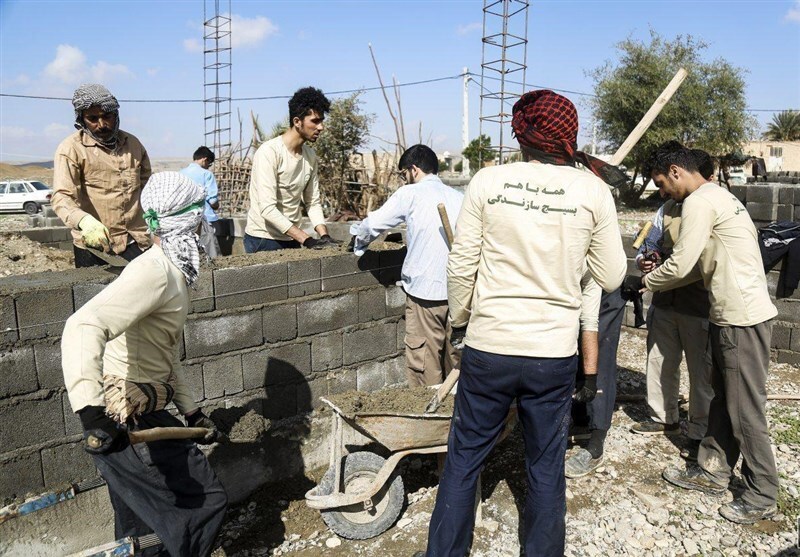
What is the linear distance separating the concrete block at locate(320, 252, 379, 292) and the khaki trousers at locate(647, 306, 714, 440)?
1.99m

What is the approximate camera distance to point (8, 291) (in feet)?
9.32

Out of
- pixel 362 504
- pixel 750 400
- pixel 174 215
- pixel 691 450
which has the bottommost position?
pixel 691 450

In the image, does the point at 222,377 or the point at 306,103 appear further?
the point at 306,103

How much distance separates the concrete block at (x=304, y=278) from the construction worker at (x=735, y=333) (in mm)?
2124

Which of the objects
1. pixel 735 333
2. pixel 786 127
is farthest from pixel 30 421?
pixel 786 127

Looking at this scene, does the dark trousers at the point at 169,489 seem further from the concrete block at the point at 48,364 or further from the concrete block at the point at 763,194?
the concrete block at the point at 763,194

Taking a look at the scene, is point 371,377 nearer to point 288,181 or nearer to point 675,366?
point 288,181

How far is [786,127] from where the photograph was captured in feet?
141

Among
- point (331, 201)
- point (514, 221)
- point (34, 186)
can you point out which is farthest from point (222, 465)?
point (34, 186)

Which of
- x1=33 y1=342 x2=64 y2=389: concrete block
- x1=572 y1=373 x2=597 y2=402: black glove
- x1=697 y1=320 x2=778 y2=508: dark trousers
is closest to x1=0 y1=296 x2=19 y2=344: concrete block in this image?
x1=33 y1=342 x2=64 y2=389: concrete block

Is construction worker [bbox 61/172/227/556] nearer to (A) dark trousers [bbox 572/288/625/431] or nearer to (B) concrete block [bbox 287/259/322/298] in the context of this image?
(B) concrete block [bbox 287/259/322/298]

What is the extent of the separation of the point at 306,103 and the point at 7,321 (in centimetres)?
221

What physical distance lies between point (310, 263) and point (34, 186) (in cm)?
2516

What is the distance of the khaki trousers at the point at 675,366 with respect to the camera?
13.5ft
